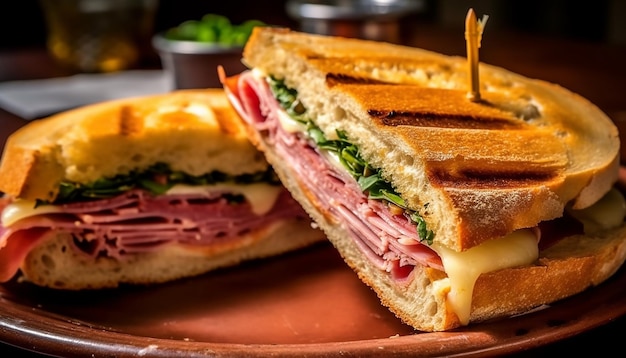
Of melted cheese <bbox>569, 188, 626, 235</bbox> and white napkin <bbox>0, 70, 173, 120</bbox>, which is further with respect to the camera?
white napkin <bbox>0, 70, 173, 120</bbox>

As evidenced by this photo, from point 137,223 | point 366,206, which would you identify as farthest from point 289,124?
Result: point 137,223

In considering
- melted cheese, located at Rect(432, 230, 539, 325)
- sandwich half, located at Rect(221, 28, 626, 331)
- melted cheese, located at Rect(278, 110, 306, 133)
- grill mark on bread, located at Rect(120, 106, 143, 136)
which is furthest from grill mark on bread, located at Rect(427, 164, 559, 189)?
grill mark on bread, located at Rect(120, 106, 143, 136)

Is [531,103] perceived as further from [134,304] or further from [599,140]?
[134,304]

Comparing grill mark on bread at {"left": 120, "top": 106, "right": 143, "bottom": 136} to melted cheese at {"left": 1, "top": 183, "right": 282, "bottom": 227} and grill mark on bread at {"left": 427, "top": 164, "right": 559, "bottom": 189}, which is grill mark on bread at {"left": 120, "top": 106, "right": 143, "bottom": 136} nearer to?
melted cheese at {"left": 1, "top": 183, "right": 282, "bottom": 227}

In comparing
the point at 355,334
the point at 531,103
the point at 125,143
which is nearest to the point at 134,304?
the point at 125,143

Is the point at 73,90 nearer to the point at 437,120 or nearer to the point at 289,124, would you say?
the point at 289,124

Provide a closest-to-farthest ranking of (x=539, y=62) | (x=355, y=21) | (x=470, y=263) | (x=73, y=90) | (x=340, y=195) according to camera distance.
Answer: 1. (x=470, y=263)
2. (x=340, y=195)
3. (x=355, y=21)
4. (x=73, y=90)
5. (x=539, y=62)

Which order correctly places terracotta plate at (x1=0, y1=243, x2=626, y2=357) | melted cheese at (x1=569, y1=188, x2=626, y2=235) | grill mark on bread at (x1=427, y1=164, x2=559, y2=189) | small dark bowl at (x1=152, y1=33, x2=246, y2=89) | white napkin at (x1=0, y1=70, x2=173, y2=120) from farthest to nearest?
white napkin at (x1=0, y1=70, x2=173, y2=120), small dark bowl at (x1=152, y1=33, x2=246, y2=89), melted cheese at (x1=569, y1=188, x2=626, y2=235), grill mark on bread at (x1=427, y1=164, x2=559, y2=189), terracotta plate at (x1=0, y1=243, x2=626, y2=357)
